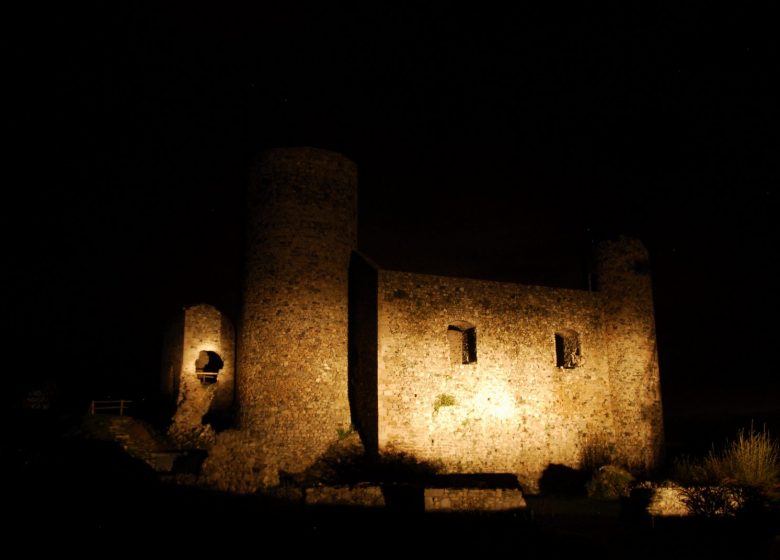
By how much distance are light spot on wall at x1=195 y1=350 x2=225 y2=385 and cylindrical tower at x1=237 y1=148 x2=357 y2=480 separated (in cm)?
216

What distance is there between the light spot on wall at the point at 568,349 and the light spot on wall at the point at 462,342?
2.65m

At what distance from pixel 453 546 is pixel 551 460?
998 cm

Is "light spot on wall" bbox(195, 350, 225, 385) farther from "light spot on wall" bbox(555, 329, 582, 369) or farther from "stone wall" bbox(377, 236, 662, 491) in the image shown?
"light spot on wall" bbox(555, 329, 582, 369)

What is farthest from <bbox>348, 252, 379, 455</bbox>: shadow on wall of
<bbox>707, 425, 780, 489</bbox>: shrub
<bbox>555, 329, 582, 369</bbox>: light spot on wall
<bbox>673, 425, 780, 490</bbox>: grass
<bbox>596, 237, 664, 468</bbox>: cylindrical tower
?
<bbox>707, 425, 780, 489</bbox>: shrub

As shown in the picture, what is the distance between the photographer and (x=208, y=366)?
72.4 feet

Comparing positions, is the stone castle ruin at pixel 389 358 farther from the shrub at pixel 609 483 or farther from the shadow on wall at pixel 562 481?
the shrub at pixel 609 483

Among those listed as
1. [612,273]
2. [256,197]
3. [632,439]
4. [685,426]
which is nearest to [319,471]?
[256,197]

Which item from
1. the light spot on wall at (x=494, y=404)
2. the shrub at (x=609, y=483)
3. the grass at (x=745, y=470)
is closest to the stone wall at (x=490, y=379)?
the light spot on wall at (x=494, y=404)

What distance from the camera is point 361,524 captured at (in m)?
11.8

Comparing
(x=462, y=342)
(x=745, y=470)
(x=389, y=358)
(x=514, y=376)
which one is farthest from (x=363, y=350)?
(x=745, y=470)

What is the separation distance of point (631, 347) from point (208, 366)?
1247cm

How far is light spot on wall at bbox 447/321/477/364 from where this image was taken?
64.4 feet

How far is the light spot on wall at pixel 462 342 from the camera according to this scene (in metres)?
19.6

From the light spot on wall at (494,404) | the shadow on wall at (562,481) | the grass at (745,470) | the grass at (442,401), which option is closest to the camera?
the grass at (745,470)
